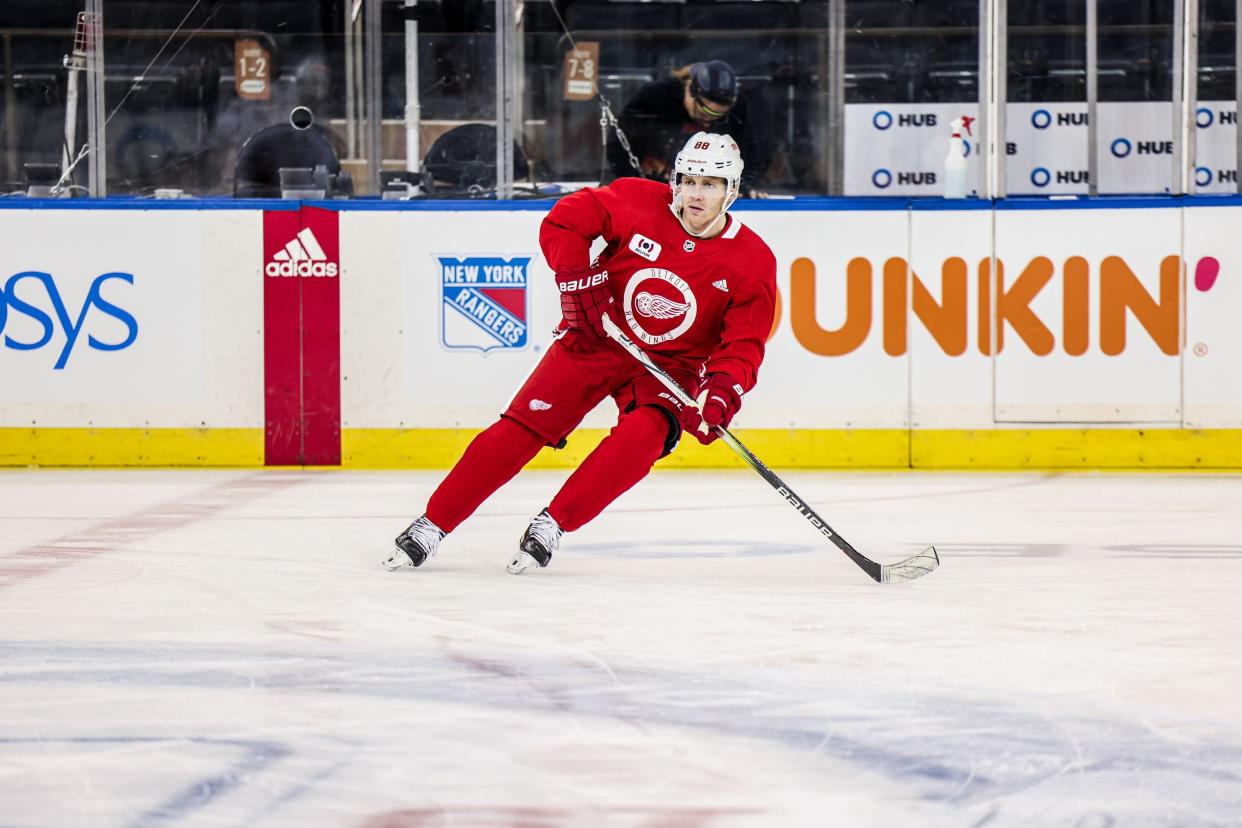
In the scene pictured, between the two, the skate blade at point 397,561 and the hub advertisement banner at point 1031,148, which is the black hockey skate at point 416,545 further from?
the hub advertisement banner at point 1031,148

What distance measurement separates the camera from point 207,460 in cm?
613

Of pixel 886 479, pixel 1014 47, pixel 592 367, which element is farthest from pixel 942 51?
pixel 592 367

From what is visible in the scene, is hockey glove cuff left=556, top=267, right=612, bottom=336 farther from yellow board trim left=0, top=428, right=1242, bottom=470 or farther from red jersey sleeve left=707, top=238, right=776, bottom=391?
yellow board trim left=0, top=428, right=1242, bottom=470

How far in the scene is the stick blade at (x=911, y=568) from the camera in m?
3.81

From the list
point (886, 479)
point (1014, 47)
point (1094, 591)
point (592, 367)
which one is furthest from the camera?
point (1014, 47)

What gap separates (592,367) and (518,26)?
2.66 m

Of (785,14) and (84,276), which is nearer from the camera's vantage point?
(84,276)

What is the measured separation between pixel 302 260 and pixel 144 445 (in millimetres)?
830

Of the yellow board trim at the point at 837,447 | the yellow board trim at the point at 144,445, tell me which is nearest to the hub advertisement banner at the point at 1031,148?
the yellow board trim at the point at 837,447

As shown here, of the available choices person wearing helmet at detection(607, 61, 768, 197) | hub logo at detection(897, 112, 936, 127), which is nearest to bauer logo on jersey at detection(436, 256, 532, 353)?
person wearing helmet at detection(607, 61, 768, 197)

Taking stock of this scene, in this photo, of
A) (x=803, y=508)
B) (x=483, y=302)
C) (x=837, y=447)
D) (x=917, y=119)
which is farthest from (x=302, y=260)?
(x=803, y=508)

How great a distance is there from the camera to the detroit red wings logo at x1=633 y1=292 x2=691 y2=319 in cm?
406

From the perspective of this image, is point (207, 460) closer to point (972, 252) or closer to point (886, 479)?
point (886, 479)

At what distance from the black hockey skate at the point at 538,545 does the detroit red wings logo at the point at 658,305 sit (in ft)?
1.66
